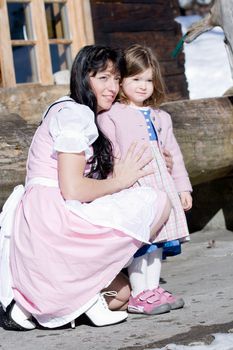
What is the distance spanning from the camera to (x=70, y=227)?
3.65m

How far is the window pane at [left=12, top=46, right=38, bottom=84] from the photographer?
6.78 m

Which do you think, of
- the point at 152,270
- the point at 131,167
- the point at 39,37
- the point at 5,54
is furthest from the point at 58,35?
the point at 152,270

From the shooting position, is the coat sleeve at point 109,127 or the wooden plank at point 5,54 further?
the wooden plank at point 5,54

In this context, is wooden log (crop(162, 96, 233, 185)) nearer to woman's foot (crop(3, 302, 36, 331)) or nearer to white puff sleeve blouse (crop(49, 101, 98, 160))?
white puff sleeve blouse (crop(49, 101, 98, 160))

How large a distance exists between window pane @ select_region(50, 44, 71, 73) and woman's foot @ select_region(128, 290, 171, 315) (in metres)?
3.45

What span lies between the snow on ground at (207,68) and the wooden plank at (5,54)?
4401mm

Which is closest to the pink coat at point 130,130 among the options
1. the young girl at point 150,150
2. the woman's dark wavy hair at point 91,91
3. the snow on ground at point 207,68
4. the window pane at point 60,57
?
the young girl at point 150,150

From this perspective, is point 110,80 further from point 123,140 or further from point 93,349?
point 93,349

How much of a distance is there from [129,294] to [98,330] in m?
0.37

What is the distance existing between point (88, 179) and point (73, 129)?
221mm

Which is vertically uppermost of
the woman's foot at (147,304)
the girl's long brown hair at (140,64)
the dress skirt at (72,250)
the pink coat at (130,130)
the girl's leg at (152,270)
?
the girl's long brown hair at (140,64)

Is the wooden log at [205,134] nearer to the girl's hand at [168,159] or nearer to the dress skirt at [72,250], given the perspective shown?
the girl's hand at [168,159]

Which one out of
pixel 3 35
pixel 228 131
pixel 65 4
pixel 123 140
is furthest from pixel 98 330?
pixel 65 4

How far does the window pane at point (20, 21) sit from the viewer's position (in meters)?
6.80
